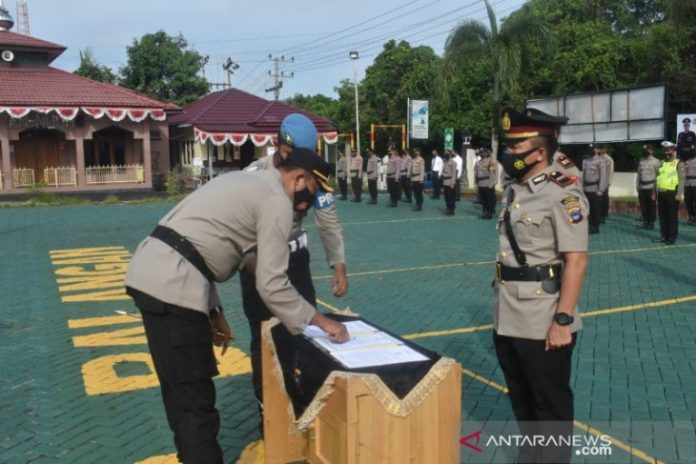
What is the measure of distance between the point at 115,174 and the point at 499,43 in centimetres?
1591

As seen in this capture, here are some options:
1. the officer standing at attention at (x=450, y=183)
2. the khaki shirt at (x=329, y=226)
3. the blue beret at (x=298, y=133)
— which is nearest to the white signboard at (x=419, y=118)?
the officer standing at attention at (x=450, y=183)

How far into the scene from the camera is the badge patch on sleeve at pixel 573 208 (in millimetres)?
2965

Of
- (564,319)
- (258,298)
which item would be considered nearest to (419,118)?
(258,298)

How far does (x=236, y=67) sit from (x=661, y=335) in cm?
4860

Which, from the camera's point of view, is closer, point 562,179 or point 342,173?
point 562,179

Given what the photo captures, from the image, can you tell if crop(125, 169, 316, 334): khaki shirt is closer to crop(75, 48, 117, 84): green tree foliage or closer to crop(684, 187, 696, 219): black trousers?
crop(684, 187, 696, 219): black trousers

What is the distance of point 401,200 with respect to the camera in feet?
71.4

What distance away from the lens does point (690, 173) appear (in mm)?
14016

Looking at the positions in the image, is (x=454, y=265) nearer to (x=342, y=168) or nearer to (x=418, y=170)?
(x=418, y=170)

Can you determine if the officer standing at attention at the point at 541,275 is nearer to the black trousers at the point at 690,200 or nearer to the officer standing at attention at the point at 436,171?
the black trousers at the point at 690,200

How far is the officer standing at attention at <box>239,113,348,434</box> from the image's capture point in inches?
145

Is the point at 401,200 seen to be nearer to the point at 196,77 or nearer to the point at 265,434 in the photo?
the point at 265,434

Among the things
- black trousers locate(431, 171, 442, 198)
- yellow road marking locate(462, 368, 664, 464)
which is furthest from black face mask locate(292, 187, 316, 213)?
black trousers locate(431, 171, 442, 198)

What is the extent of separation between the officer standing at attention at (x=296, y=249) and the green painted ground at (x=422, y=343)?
2.16 feet
